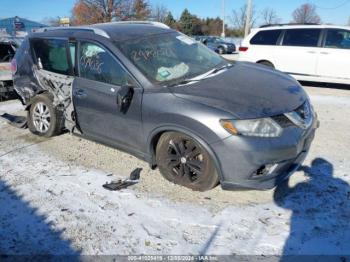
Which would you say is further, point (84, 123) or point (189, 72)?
point (84, 123)

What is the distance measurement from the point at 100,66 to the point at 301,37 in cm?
691

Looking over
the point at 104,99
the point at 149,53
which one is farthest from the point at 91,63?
the point at 149,53

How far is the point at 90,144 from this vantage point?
5301 mm

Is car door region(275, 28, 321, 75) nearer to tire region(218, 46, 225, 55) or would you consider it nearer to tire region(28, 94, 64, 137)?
tire region(28, 94, 64, 137)

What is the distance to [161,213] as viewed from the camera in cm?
342

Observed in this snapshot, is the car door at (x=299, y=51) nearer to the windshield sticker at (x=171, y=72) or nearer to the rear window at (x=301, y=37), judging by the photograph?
the rear window at (x=301, y=37)

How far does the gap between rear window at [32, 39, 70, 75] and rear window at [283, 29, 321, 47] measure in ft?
22.1

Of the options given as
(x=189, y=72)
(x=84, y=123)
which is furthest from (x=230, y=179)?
(x=84, y=123)

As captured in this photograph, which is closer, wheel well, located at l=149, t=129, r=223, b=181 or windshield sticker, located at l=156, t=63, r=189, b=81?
wheel well, located at l=149, t=129, r=223, b=181

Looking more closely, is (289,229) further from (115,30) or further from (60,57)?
(60,57)

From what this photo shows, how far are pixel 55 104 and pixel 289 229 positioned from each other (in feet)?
12.3

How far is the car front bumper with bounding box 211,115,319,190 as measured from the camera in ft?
10.5

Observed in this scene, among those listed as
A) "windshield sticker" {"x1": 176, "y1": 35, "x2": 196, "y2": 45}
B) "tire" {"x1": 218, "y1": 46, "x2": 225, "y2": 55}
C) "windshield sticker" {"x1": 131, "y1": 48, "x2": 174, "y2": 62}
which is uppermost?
"windshield sticker" {"x1": 176, "y1": 35, "x2": 196, "y2": 45}

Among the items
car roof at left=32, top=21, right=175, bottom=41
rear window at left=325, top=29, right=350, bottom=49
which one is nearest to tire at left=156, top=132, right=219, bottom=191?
car roof at left=32, top=21, right=175, bottom=41
